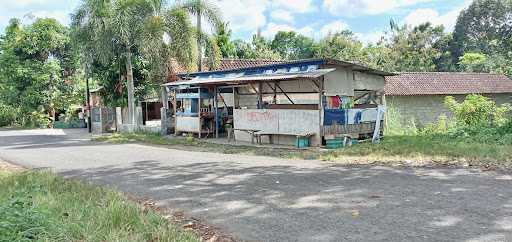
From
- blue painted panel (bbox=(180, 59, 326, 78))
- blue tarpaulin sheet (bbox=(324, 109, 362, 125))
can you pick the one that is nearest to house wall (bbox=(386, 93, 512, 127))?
blue painted panel (bbox=(180, 59, 326, 78))

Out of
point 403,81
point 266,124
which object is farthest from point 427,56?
point 266,124

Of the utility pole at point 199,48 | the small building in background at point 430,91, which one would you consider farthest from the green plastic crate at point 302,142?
the small building in background at point 430,91

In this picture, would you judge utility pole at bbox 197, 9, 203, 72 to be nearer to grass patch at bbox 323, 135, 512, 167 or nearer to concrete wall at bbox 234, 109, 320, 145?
concrete wall at bbox 234, 109, 320, 145

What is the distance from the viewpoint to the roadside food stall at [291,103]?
1430 cm

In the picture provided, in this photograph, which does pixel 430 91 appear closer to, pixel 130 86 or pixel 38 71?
pixel 130 86

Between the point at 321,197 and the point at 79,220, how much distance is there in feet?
11.8

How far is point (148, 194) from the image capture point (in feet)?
25.2

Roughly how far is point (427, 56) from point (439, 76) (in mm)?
14515

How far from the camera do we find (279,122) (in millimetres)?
15125

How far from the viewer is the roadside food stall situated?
14305mm

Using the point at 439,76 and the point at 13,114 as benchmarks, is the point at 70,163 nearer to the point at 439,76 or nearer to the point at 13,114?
the point at 439,76

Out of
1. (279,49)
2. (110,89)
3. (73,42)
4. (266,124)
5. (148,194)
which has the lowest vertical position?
(148,194)

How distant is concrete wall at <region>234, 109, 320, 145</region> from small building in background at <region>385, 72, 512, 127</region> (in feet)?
41.2

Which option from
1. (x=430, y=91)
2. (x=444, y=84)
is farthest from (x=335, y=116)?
(x=444, y=84)
